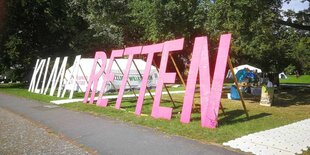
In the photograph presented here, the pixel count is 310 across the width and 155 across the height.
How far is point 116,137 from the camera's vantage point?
10773mm

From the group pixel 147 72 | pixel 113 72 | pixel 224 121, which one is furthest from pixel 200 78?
pixel 113 72

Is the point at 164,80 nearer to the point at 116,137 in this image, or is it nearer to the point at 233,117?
the point at 233,117

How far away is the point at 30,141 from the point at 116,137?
2484 millimetres

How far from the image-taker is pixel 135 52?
1750cm

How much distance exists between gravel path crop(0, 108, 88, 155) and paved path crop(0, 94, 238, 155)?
17.3 inches

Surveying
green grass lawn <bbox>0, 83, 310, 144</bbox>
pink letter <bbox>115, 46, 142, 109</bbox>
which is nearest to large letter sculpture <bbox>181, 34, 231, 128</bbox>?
green grass lawn <bbox>0, 83, 310, 144</bbox>

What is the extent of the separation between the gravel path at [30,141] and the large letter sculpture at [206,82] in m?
4.38

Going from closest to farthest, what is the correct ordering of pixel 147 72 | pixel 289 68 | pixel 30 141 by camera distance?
pixel 30 141
pixel 147 72
pixel 289 68

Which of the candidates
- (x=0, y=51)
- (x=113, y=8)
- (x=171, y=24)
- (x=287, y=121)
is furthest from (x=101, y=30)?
(x=287, y=121)

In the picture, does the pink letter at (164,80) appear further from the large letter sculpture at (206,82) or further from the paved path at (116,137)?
the paved path at (116,137)

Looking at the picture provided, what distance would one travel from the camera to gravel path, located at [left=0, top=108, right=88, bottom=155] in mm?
9367

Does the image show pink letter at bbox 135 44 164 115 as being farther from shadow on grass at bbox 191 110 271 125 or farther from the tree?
the tree

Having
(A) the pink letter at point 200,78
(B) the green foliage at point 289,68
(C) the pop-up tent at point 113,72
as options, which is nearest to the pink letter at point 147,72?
(A) the pink letter at point 200,78

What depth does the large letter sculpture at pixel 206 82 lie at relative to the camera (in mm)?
11867
